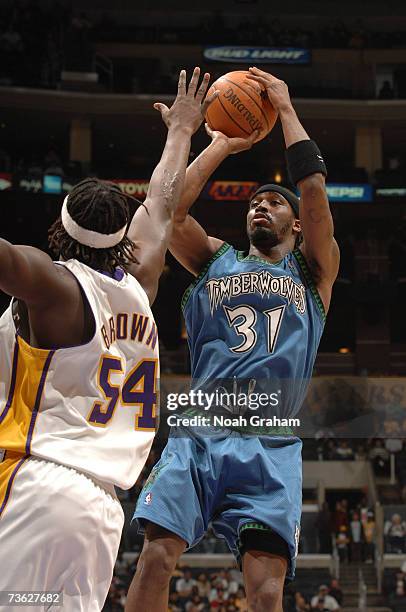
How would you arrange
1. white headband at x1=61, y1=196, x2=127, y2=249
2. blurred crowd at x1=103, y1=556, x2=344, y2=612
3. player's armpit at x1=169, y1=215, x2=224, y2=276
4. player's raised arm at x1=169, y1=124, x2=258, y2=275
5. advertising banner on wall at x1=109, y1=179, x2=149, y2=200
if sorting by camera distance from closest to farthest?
white headband at x1=61, y1=196, x2=127, y2=249
player's raised arm at x1=169, y1=124, x2=258, y2=275
player's armpit at x1=169, y1=215, x2=224, y2=276
blurred crowd at x1=103, y1=556, x2=344, y2=612
advertising banner on wall at x1=109, y1=179, x2=149, y2=200

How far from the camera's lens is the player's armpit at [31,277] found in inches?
85.5

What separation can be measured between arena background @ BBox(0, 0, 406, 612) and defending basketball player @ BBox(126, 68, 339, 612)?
1213 cm

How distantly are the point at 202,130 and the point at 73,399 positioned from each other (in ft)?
59.0

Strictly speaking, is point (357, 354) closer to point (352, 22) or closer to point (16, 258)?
point (352, 22)

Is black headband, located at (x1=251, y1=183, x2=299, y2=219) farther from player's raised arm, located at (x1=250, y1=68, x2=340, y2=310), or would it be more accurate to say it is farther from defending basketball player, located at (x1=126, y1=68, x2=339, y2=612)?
player's raised arm, located at (x1=250, y1=68, x2=340, y2=310)

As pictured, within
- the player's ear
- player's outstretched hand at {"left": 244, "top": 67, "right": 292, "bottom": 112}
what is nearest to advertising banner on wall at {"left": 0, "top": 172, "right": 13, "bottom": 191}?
player's outstretched hand at {"left": 244, "top": 67, "right": 292, "bottom": 112}

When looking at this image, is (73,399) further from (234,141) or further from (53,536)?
(234,141)

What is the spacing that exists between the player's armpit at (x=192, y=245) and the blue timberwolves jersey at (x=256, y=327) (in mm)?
52

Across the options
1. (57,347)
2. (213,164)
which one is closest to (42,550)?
(57,347)

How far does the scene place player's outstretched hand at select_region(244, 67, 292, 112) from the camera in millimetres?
4367

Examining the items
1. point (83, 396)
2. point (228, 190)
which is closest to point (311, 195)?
point (83, 396)

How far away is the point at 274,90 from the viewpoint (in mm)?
4398

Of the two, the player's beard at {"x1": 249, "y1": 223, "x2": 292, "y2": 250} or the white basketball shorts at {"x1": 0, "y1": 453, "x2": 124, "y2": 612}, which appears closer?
the white basketball shorts at {"x1": 0, "y1": 453, "x2": 124, "y2": 612}

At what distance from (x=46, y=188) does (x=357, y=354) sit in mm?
7824
